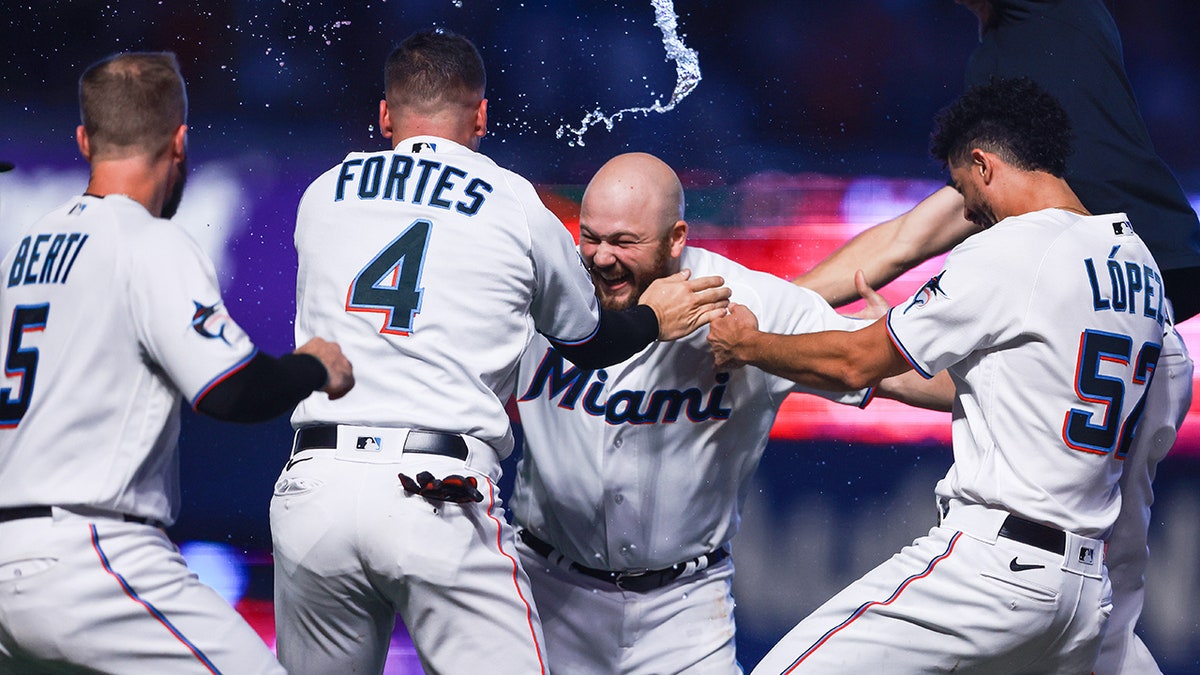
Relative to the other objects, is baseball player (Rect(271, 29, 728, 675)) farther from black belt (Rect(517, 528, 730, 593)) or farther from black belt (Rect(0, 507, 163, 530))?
black belt (Rect(517, 528, 730, 593))

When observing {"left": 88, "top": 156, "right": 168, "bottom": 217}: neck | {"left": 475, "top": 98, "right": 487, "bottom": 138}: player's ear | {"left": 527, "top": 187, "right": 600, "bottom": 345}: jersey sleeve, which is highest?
{"left": 475, "top": 98, "right": 487, "bottom": 138}: player's ear

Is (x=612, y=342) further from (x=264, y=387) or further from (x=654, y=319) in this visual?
(x=264, y=387)

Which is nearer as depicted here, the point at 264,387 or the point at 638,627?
the point at 264,387

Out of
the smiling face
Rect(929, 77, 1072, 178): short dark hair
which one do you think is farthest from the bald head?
Rect(929, 77, 1072, 178): short dark hair

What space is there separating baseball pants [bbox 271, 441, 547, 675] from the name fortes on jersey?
701 millimetres

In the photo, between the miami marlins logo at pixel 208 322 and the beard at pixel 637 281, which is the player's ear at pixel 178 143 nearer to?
the miami marlins logo at pixel 208 322

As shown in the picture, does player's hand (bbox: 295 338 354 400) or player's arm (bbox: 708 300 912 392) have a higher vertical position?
player's hand (bbox: 295 338 354 400)

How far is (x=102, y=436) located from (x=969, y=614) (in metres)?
1.87

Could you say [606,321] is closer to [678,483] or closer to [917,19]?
[678,483]

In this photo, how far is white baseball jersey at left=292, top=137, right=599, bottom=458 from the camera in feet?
9.02

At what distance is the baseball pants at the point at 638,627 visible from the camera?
3441 mm

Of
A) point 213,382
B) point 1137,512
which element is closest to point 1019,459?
point 1137,512

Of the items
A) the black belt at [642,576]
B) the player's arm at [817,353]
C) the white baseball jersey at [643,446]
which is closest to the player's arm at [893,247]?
the white baseball jersey at [643,446]

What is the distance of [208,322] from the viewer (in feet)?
7.79
